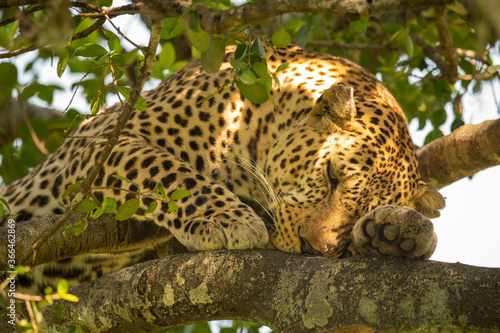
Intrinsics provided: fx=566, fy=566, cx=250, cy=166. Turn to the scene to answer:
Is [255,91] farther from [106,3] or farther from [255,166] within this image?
[255,166]

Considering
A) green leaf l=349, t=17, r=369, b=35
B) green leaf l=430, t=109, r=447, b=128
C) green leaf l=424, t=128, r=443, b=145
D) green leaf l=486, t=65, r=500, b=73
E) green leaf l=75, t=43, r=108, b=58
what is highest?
green leaf l=349, t=17, r=369, b=35

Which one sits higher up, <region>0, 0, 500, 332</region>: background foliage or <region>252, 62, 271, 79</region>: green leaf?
<region>0, 0, 500, 332</region>: background foliage

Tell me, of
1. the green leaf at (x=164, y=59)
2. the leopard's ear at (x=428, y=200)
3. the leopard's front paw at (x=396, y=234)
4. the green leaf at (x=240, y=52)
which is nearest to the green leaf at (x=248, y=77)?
the green leaf at (x=240, y=52)

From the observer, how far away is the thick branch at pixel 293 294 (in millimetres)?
2385

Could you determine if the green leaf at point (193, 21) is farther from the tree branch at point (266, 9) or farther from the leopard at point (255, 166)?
the leopard at point (255, 166)

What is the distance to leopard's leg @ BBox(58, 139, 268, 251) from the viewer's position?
149 inches

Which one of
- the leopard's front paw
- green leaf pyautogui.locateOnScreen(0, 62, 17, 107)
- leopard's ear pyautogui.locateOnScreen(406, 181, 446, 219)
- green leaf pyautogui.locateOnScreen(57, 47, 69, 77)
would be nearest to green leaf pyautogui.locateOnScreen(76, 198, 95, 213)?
green leaf pyautogui.locateOnScreen(57, 47, 69, 77)

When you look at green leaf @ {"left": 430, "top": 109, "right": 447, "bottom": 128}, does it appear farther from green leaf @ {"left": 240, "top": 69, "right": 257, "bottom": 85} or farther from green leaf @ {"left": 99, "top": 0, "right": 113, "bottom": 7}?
green leaf @ {"left": 99, "top": 0, "right": 113, "bottom": 7}

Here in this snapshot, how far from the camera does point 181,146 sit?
5086 mm

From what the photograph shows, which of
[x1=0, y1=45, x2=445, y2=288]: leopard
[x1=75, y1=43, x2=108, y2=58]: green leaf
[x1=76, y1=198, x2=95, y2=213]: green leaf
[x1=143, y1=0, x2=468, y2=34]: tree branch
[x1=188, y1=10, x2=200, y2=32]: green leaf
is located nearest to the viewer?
[x1=188, y1=10, x2=200, y2=32]: green leaf

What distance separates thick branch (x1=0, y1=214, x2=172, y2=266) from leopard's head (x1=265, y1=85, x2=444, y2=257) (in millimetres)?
1037

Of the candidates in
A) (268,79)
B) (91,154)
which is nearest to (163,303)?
(268,79)

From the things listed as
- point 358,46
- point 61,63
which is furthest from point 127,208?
point 358,46

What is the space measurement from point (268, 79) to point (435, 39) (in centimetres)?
426
